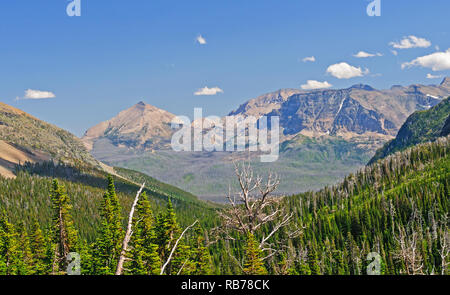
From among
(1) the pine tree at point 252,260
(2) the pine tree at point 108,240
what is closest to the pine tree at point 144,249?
(2) the pine tree at point 108,240

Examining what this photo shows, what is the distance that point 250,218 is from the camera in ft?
80.7

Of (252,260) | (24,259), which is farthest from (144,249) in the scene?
(24,259)

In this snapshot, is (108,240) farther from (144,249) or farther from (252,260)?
(252,260)

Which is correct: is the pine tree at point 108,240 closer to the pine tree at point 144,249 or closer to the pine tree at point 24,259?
the pine tree at point 144,249

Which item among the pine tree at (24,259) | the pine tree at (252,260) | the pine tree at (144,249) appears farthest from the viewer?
the pine tree at (24,259)

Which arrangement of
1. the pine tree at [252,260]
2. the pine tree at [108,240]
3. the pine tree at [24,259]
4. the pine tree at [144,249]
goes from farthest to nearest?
the pine tree at [24,259], the pine tree at [108,240], the pine tree at [144,249], the pine tree at [252,260]

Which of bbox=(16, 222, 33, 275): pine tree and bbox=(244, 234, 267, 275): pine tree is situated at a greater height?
bbox=(244, 234, 267, 275): pine tree

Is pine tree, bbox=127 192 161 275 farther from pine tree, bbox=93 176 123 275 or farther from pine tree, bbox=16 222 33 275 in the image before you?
pine tree, bbox=16 222 33 275

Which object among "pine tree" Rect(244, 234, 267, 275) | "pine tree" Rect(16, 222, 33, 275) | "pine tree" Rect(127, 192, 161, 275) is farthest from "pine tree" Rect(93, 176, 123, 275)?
"pine tree" Rect(244, 234, 267, 275)
